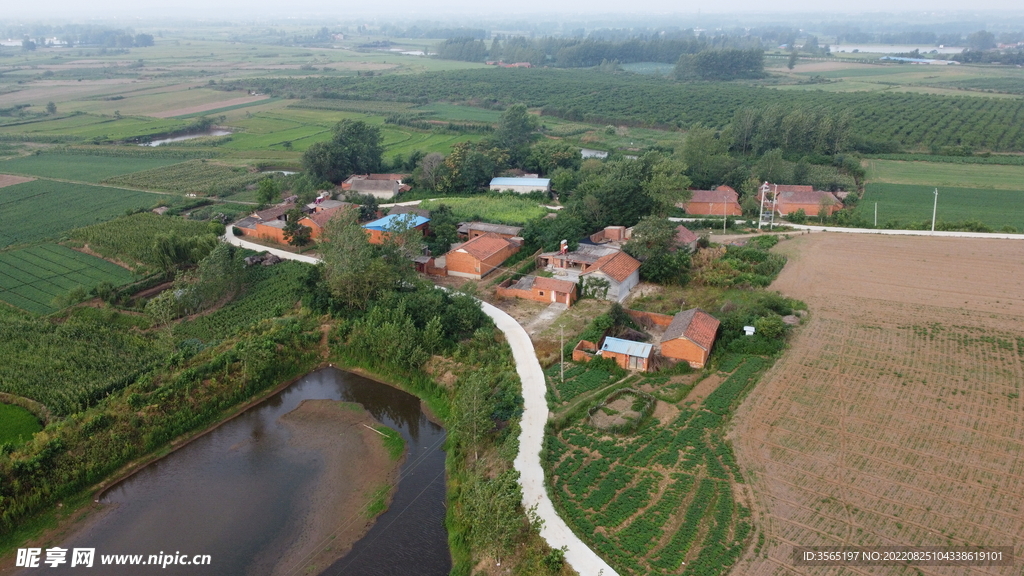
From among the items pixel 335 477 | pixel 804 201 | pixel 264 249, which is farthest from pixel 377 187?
pixel 335 477

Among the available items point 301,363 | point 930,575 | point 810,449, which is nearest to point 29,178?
point 301,363

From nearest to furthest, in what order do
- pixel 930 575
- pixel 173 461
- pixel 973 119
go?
pixel 930 575 → pixel 173 461 → pixel 973 119

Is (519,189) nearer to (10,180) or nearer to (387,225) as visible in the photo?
(387,225)

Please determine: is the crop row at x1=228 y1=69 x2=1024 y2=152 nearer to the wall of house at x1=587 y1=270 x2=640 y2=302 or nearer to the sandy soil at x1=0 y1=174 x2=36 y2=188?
the wall of house at x1=587 y1=270 x2=640 y2=302

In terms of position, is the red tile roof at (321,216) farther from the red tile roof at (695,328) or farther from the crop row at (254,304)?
the red tile roof at (695,328)

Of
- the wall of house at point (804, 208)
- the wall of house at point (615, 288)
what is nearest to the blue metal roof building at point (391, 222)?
the wall of house at point (615, 288)

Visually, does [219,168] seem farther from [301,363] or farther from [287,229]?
[301,363]
